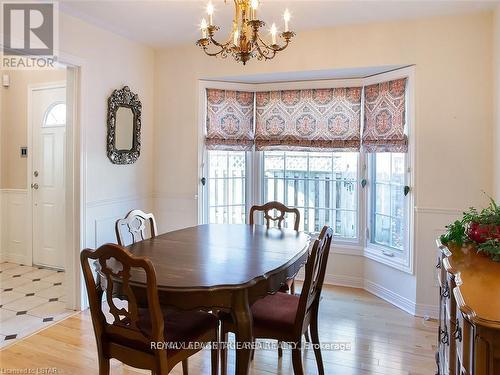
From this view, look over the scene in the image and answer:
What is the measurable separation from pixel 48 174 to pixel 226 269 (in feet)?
12.0

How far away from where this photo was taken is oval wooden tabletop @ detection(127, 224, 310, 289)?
1.77m

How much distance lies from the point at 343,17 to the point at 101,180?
2729 millimetres

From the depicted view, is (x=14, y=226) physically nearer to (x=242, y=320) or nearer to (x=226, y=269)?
(x=226, y=269)

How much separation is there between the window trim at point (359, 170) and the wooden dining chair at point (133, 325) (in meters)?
2.29

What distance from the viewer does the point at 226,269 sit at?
1919 mm

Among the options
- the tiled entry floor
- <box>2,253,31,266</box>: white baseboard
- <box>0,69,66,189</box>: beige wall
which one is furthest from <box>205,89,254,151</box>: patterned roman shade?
<box>2,253,31,266</box>: white baseboard

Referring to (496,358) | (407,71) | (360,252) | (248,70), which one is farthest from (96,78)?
(496,358)

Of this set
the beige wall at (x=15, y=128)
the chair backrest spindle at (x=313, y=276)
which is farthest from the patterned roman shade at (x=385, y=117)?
the beige wall at (x=15, y=128)

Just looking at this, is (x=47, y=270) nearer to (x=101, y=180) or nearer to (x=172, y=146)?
(x=101, y=180)

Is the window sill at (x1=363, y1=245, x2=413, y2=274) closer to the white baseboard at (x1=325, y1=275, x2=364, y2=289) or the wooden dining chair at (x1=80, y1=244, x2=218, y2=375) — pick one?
the white baseboard at (x1=325, y1=275, x2=364, y2=289)

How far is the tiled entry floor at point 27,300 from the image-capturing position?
304cm

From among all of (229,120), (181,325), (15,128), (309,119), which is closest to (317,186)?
(309,119)

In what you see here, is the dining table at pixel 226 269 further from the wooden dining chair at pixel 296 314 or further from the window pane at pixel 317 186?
the window pane at pixel 317 186

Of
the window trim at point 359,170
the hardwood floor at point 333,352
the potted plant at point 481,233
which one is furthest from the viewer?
the window trim at point 359,170
